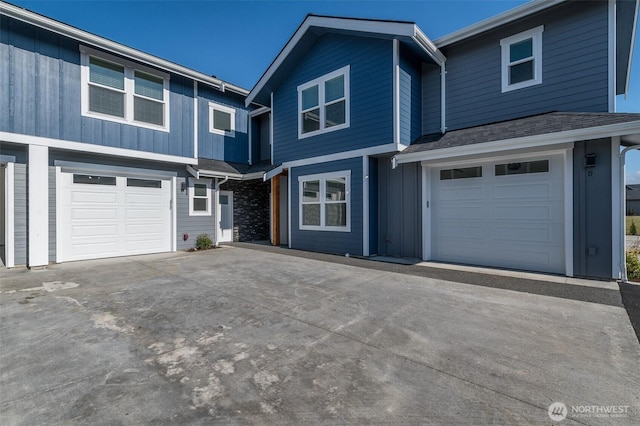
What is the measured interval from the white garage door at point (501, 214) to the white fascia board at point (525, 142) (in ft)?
2.34

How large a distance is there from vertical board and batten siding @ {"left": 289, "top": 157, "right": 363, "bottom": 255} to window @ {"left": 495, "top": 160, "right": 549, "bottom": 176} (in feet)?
11.0

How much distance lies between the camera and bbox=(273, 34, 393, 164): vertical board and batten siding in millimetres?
7703

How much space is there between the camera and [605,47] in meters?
5.93

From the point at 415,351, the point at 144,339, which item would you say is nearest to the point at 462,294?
the point at 415,351

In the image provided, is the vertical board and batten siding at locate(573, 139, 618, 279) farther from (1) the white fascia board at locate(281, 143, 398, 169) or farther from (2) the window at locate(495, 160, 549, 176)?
(1) the white fascia board at locate(281, 143, 398, 169)

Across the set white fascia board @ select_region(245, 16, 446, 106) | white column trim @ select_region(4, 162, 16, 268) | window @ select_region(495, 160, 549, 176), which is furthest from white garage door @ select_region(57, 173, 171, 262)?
window @ select_region(495, 160, 549, 176)

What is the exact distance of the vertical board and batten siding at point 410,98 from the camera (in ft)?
25.2

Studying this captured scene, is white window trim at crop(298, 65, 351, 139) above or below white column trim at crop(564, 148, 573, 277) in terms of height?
above

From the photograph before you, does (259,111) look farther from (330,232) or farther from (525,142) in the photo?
(525,142)

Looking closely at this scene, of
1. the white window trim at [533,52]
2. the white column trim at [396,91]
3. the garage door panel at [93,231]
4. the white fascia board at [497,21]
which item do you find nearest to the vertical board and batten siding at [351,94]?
the white column trim at [396,91]

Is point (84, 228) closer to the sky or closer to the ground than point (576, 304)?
closer to the sky

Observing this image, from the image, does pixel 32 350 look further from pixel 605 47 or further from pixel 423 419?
pixel 605 47

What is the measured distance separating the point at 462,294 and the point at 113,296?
5.67 meters

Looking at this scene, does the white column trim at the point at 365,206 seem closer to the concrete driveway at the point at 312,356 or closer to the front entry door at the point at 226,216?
the concrete driveway at the point at 312,356
